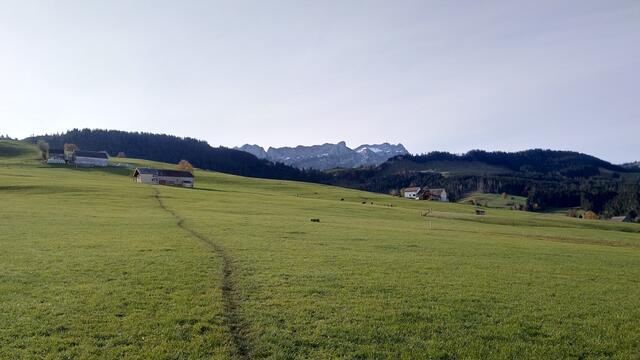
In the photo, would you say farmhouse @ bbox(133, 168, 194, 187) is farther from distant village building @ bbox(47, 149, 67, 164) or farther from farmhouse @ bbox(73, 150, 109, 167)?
distant village building @ bbox(47, 149, 67, 164)

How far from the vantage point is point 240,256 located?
1102 inches

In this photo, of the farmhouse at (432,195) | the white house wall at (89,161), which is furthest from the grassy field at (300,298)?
the farmhouse at (432,195)

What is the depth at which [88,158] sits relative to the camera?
569ft

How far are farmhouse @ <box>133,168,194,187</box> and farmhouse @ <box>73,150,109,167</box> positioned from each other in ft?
163

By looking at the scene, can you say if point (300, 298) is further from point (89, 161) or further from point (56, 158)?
point (56, 158)

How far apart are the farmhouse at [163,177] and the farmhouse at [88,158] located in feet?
163

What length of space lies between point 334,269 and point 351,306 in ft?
23.1

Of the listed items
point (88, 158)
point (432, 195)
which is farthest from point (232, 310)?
point (432, 195)

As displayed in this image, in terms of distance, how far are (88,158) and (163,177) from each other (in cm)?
5912

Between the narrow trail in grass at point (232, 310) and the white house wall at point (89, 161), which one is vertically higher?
the white house wall at point (89, 161)

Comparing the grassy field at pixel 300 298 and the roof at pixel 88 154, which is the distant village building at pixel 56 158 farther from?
the grassy field at pixel 300 298

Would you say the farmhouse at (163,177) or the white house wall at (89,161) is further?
the white house wall at (89,161)

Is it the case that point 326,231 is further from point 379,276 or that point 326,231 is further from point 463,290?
point 463,290

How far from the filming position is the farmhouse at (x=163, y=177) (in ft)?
427
